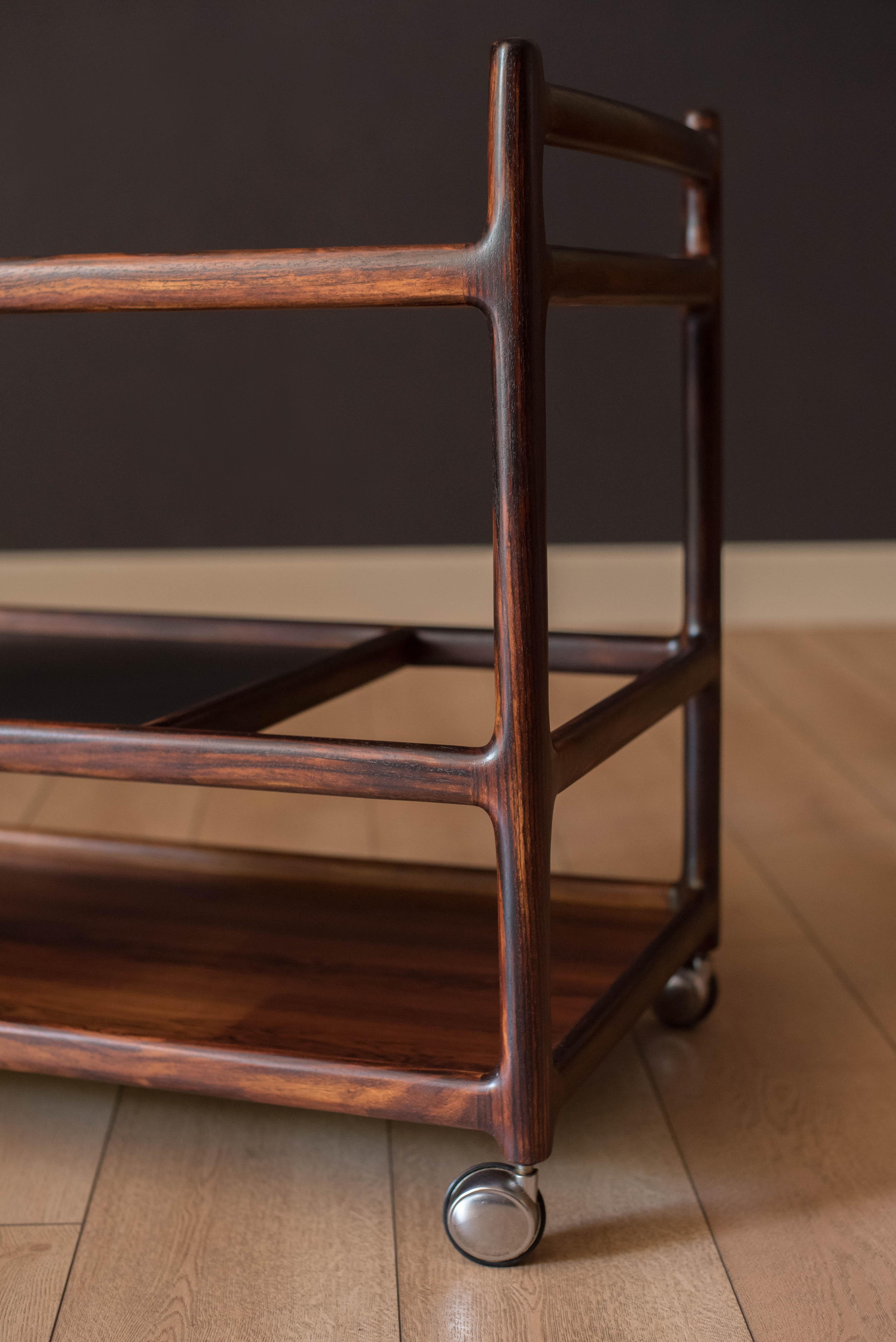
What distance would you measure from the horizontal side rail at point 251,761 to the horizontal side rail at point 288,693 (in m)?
0.03

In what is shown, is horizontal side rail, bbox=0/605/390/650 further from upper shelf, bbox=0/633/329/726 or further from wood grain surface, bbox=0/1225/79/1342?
wood grain surface, bbox=0/1225/79/1342

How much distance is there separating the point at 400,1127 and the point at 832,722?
1413mm

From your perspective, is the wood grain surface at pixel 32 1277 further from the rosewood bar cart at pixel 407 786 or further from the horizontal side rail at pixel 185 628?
the horizontal side rail at pixel 185 628

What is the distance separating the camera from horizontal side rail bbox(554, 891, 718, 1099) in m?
0.87

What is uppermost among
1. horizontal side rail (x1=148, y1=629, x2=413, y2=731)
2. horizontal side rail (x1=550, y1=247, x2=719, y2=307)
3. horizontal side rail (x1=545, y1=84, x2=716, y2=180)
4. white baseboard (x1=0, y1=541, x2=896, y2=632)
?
horizontal side rail (x1=545, y1=84, x2=716, y2=180)

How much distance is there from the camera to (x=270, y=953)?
107 centimetres

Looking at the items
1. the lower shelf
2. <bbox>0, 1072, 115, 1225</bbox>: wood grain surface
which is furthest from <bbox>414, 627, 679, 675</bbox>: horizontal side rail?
<bbox>0, 1072, 115, 1225</bbox>: wood grain surface

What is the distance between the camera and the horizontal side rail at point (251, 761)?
783 millimetres

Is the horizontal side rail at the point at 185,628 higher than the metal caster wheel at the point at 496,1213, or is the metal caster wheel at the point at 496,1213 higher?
the horizontal side rail at the point at 185,628

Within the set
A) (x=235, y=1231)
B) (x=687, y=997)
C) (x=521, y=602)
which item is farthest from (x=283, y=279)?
(x=687, y=997)

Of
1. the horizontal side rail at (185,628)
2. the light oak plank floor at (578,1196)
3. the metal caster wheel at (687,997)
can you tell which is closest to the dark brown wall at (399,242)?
the light oak plank floor at (578,1196)

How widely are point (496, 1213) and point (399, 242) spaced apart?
101 inches

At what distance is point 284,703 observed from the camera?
3.01 feet

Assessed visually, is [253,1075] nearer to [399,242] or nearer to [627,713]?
[627,713]
